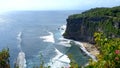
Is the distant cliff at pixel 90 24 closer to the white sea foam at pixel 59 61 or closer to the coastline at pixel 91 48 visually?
the coastline at pixel 91 48

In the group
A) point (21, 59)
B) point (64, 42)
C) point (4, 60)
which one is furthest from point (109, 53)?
point (64, 42)

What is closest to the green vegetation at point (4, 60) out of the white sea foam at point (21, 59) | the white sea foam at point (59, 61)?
the white sea foam at point (59, 61)

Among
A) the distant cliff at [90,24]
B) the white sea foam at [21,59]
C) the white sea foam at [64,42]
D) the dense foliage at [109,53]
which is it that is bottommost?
the white sea foam at [64,42]

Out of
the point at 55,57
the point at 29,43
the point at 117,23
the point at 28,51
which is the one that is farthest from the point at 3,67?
the point at 29,43

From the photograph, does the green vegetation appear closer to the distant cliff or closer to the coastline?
the coastline

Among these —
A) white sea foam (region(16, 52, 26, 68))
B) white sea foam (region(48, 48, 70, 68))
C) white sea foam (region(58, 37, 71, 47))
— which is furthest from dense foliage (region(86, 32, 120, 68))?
white sea foam (region(58, 37, 71, 47))

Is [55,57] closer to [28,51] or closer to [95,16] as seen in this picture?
[28,51]

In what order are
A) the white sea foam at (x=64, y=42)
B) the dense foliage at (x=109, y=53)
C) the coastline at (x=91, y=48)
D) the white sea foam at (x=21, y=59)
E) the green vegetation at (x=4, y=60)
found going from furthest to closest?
the white sea foam at (x=64, y=42)
the coastline at (x=91, y=48)
the white sea foam at (x=21, y=59)
the green vegetation at (x=4, y=60)
the dense foliage at (x=109, y=53)
